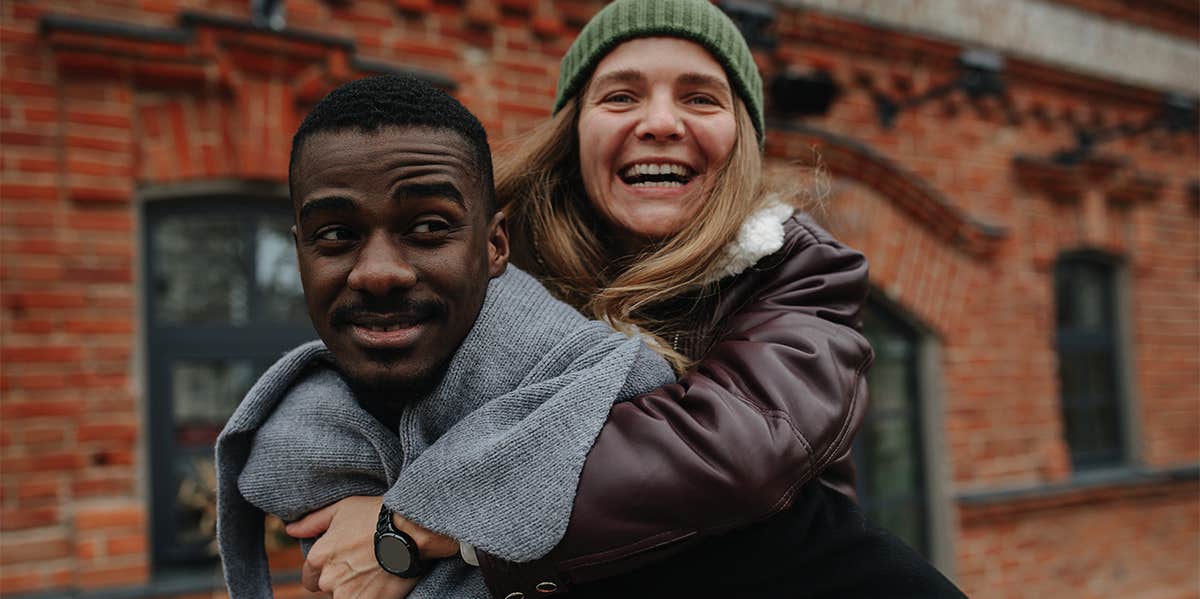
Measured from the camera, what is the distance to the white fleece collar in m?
1.42

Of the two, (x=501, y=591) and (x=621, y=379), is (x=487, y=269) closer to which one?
(x=621, y=379)

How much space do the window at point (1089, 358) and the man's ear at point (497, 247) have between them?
5259mm

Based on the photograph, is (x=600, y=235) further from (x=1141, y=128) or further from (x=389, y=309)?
(x=1141, y=128)

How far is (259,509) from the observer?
139cm

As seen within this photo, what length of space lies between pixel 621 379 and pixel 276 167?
2.39 m

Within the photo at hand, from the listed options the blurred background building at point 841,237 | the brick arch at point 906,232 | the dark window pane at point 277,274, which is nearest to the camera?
the blurred background building at point 841,237

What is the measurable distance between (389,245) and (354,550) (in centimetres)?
45

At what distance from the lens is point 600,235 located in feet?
5.64

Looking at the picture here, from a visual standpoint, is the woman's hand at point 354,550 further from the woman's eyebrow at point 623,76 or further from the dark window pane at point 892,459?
the dark window pane at point 892,459

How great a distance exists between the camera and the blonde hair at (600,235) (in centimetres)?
144

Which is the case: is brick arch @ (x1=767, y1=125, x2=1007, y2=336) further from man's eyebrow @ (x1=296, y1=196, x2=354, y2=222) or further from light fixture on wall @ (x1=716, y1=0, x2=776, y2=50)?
man's eyebrow @ (x1=296, y1=196, x2=354, y2=222)

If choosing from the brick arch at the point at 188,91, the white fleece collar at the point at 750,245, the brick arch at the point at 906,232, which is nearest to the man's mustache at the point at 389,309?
the white fleece collar at the point at 750,245

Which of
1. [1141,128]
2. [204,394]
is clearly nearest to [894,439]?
[1141,128]

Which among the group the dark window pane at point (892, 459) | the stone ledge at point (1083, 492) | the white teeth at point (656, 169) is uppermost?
the white teeth at point (656, 169)
